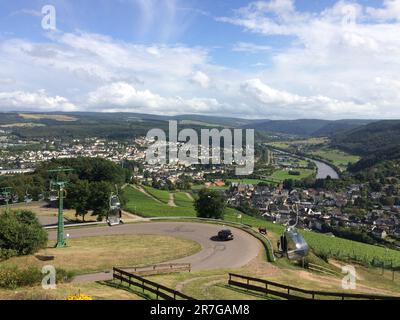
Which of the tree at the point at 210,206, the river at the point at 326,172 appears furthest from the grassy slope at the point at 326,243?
the river at the point at 326,172

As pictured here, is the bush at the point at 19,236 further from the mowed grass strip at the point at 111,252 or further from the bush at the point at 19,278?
the bush at the point at 19,278

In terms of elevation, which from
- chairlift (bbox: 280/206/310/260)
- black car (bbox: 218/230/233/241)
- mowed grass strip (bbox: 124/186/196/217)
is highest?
chairlift (bbox: 280/206/310/260)

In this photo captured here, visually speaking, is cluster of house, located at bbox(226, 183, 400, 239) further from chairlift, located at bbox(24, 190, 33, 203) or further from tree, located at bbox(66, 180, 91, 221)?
chairlift, located at bbox(24, 190, 33, 203)

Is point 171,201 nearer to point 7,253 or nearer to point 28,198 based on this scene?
point 28,198

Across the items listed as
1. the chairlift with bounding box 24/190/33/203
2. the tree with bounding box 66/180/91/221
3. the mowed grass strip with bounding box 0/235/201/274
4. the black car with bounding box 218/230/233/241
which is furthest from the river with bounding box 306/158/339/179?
the mowed grass strip with bounding box 0/235/201/274
